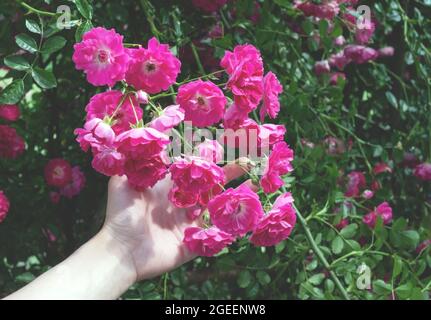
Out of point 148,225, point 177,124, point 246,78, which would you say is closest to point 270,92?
point 246,78

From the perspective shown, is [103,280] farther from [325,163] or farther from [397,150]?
[397,150]

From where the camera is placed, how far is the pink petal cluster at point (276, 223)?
3.49 feet

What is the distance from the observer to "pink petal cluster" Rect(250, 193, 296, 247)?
1064mm

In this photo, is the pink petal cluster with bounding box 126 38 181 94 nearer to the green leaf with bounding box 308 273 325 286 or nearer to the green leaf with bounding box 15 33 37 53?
the green leaf with bounding box 15 33 37 53

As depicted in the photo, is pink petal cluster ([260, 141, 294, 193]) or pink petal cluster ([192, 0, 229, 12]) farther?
pink petal cluster ([192, 0, 229, 12])

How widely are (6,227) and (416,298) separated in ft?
3.33

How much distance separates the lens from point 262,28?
5.22ft

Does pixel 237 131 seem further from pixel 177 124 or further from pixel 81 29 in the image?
pixel 81 29

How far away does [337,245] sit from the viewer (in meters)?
1.49

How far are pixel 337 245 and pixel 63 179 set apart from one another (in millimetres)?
708

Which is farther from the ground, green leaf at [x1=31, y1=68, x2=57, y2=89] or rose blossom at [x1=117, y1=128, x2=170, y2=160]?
rose blossom at [x1=117, y1=128, x2=170, y2=160]

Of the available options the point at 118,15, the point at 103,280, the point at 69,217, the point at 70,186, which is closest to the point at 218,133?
the point at 103,280

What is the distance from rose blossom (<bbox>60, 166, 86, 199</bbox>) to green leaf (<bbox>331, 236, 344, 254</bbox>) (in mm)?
702

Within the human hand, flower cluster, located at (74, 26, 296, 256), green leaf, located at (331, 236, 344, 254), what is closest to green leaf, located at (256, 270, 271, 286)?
green leaf, located at (331, 236, 344, 254)
